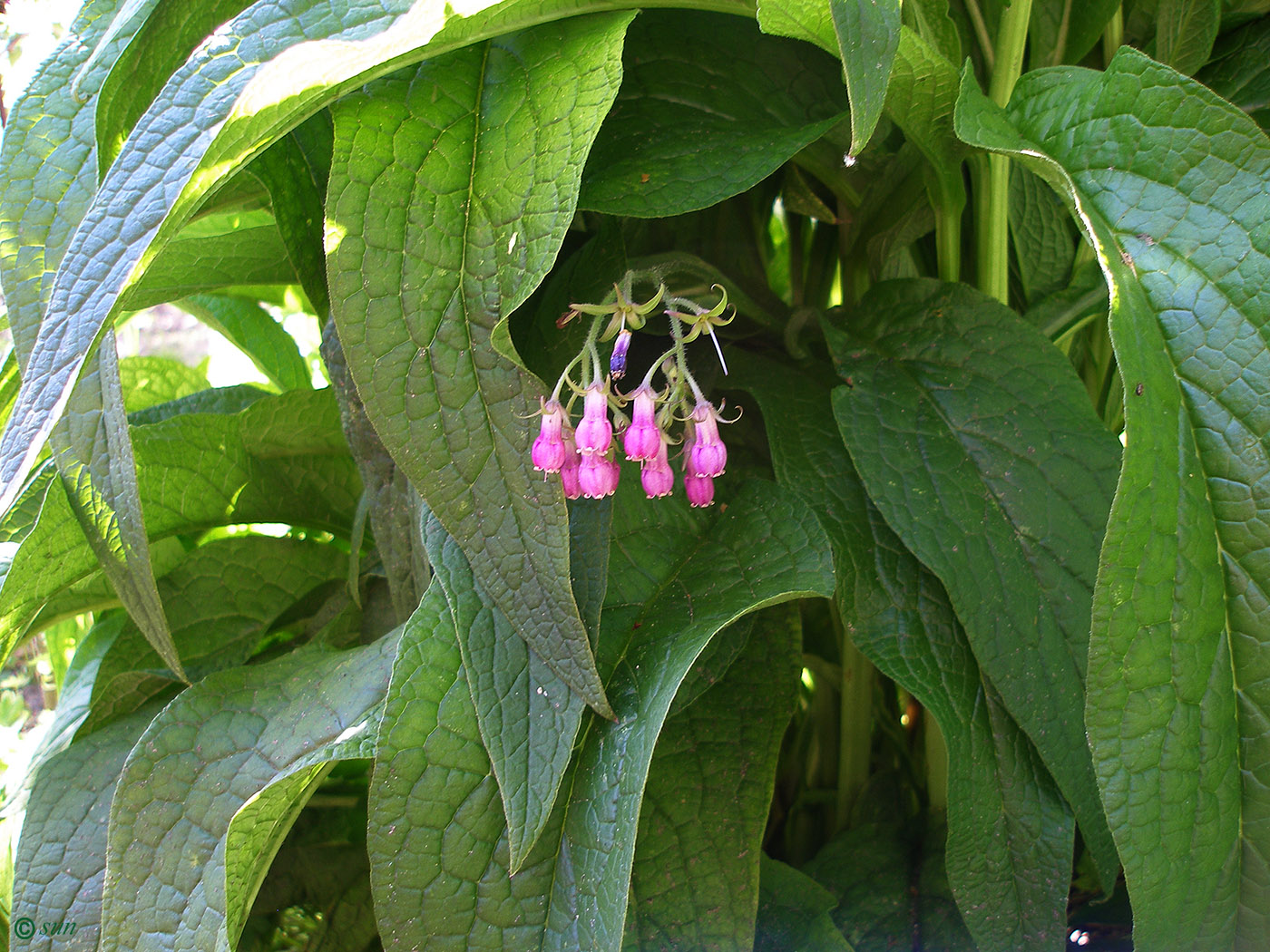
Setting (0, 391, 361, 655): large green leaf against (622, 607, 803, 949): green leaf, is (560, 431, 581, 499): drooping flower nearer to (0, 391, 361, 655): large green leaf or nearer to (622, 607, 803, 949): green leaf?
(622, 607, 803, 949): green leaf

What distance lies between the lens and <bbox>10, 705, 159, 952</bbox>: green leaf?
0.73m

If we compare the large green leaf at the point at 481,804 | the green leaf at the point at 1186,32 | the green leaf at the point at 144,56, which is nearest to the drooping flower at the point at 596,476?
the large green leaf at the point at 481,804

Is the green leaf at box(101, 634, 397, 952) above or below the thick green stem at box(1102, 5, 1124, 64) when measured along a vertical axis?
below

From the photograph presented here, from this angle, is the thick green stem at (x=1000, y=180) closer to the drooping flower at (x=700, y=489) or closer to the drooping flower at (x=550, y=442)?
the drooping flower at (x=700, y=489)

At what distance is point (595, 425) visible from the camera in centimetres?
57

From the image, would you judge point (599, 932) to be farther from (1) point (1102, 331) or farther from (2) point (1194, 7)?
(2) point (1194, 7)

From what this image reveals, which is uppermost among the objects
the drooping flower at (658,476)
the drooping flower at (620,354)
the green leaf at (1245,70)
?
the green leaf at (1245,70)

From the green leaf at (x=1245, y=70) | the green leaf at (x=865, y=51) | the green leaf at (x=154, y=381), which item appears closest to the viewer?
the green leaf at (x=865, y=51)

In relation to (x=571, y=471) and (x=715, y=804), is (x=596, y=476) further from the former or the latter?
(x=715, y=804)

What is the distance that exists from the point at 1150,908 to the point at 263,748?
23.0 inches

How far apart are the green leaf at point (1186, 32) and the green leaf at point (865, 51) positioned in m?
0.49

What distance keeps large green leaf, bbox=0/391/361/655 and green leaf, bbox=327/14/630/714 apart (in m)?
0.39

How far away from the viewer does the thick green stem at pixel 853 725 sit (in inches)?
35.0

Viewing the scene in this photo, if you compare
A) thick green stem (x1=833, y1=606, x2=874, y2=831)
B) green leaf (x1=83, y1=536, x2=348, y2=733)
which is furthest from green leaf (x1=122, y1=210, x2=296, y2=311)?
thick green stem (x1=833, y1=606, x2=874, y2=831)
